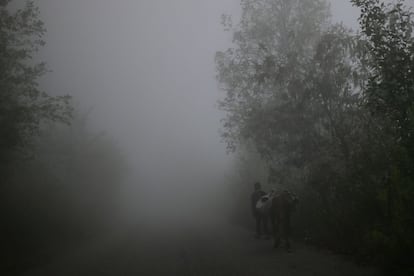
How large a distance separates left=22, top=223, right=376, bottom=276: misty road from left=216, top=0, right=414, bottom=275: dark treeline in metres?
1.24

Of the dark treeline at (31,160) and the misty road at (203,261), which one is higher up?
the dark treeline at (31,160)

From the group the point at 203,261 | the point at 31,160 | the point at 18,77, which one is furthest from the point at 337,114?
the point at 31,160

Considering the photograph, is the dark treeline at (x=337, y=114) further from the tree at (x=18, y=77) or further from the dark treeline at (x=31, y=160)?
the dark treeline at (x=31, y=160)

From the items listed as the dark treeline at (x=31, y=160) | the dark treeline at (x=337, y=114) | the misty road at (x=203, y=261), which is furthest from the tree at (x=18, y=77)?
the dark treeline at (x=337, y=114)

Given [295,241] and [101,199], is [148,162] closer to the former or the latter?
[101,199]

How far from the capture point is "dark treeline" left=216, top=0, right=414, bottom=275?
9172 millimetres

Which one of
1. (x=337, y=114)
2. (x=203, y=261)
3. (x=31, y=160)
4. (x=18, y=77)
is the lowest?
(x=203, y=261)

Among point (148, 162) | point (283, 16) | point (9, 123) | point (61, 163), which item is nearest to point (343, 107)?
point (283, 16)

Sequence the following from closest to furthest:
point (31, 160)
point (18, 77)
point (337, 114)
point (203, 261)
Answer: point (203, 261) < point (337, 114) < point (18, 77) < point (31, 160)

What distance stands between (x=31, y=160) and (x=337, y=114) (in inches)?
734

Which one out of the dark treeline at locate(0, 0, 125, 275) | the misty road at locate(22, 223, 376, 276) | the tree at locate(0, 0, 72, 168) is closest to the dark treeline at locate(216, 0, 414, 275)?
the misty road at locate(22, 223, 376, 276)

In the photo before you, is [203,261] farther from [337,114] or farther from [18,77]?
[18,77]

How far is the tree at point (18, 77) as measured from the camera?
17.3 meters

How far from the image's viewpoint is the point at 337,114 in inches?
598
